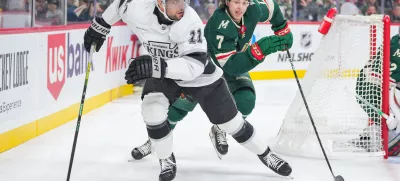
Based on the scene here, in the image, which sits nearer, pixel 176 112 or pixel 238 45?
pixel 176 112

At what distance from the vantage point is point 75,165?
4332 millimetres

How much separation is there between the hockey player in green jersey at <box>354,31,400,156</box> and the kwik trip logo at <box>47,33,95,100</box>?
2182 mm

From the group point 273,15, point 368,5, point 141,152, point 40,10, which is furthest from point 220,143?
point 368,5

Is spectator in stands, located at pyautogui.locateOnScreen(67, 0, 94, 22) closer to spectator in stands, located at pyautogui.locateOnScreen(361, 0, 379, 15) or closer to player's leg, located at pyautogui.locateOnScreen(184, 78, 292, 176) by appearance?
player's leg, located at pyautogui.locateOnScreen(184, 78, 292, 176)

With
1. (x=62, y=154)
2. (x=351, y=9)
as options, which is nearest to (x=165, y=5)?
(x=62, y=154)

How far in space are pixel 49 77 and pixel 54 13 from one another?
91 cm

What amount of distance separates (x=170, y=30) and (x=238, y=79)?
968mm

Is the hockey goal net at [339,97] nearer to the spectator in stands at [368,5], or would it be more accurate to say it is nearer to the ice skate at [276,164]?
the ice skate at [276,164]

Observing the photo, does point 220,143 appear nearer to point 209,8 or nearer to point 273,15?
point 273,15

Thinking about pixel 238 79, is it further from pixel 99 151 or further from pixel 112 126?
pixel 112 126

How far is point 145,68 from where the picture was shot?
341cm

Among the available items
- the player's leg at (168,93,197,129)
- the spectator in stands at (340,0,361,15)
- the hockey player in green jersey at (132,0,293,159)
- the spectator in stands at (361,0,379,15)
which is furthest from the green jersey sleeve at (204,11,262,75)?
the spectator in stands at (361,0,379,15)

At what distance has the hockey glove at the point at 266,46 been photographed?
13.0 ft

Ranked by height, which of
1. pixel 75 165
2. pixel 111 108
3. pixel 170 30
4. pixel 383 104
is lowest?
pixel 111 108
